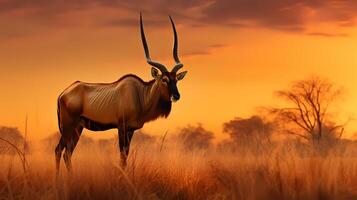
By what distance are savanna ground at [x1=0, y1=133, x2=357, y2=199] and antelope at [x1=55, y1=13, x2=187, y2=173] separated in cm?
123

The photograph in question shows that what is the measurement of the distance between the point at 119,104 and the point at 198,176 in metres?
2.93

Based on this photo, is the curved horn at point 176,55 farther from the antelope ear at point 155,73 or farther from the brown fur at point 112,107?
the brown fur at point 112,107

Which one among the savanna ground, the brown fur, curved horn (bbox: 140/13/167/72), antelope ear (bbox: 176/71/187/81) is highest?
curved horn (bbox: 140/13/167/72)

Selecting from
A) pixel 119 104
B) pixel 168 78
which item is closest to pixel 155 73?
pixel 168 78

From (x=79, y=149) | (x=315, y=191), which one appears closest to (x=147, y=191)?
(x=315, y=191)

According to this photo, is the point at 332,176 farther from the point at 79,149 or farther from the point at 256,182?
the point at 79,149

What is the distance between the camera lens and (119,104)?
1088cm

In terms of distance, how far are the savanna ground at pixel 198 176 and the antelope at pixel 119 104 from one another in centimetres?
123

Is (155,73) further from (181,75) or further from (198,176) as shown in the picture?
(198,176)

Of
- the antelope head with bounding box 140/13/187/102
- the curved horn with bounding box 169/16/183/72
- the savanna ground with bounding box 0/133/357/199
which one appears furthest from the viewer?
the curved horn with bounding box 169/16/183/72

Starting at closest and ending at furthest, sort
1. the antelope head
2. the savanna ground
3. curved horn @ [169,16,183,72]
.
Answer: the savanna ground < the antelope head < curved horn @ [169,16,183,72]

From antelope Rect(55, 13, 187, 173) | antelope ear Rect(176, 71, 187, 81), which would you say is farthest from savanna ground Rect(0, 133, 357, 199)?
antelope ear Rect(176, 71, 187, 81)

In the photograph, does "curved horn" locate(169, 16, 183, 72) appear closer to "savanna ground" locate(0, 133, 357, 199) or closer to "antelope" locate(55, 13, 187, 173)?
"antelope" locate(55, 13, 187, 173)

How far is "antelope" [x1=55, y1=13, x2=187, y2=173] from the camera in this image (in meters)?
10.8
